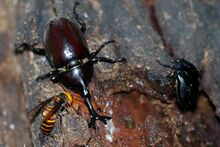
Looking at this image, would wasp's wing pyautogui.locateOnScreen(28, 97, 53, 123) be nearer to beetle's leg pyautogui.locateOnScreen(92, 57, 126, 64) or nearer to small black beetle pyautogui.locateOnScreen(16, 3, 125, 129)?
small black beetle pyautogui.locateOnScreen(16, 3, 125, 129)

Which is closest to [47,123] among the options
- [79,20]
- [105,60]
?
[105,60]

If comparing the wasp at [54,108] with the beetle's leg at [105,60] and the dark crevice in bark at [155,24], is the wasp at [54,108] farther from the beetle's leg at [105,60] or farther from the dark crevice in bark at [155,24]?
the dark crevice in bark at [155,24]

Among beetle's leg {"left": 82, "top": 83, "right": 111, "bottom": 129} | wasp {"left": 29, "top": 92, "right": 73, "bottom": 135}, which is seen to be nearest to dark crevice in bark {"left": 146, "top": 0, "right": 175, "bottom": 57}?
beetle's leg {"left": 82, "top": 83, "right": 111, "bottom": 129}

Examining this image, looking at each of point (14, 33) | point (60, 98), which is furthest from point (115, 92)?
point (14, 33)

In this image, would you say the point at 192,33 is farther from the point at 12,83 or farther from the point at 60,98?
the point at 12,83

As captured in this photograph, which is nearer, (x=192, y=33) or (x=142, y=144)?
(x=142, y=144)

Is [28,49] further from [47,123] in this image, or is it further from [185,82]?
[185,82]

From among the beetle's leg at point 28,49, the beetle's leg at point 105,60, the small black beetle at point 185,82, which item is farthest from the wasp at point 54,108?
the small black beetle at point 185,82
